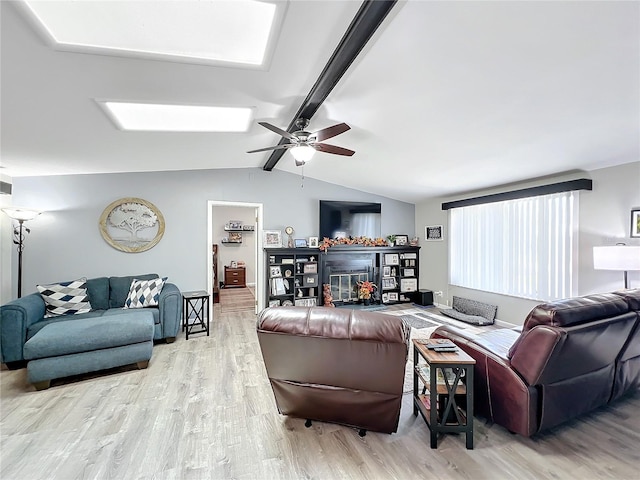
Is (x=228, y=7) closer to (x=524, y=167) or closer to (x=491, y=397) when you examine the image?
(x=491, y=397)

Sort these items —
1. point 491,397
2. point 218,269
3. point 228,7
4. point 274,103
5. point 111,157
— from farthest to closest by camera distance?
point 218,269 → point 111,157 → point 274,103 → point 491,397 → point 228,7

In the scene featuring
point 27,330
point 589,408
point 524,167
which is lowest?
point 589,408

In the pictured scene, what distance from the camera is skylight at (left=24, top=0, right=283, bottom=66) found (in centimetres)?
138

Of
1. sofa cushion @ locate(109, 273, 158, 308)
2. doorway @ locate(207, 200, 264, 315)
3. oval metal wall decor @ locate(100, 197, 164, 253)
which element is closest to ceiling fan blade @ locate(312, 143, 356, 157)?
oval metal wall decor @ locate(100, 197, 164, 253)

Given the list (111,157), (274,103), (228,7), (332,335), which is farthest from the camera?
(111,157)

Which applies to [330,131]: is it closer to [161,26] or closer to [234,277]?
[161,26]

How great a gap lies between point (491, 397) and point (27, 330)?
14.9 ft

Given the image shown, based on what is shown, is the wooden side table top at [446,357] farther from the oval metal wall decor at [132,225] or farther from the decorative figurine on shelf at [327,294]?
the oval metal wall decor at [132,225]

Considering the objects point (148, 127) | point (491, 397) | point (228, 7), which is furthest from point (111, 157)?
point (491, 397)

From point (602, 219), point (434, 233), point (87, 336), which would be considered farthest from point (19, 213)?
point (602, 219)

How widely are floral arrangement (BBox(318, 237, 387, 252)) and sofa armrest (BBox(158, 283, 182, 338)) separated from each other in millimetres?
2728

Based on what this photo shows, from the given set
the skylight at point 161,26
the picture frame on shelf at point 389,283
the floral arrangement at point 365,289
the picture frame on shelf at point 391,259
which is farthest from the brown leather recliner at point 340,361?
the picture frame on shelf at point 391,259

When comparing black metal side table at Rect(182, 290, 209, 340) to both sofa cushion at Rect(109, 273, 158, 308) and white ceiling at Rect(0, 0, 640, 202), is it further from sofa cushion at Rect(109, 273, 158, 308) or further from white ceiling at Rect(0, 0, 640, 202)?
white ceiling at Rect(0, 0, 640, 202)

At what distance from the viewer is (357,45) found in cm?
181
